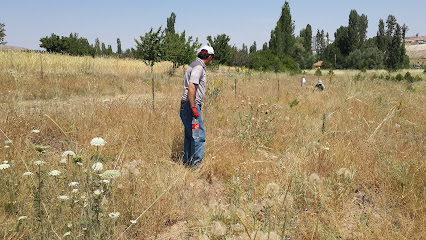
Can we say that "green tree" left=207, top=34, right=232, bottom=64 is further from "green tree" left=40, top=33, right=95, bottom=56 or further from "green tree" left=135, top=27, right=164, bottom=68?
"green tree" left=40, top=33, right=95, bottom=56

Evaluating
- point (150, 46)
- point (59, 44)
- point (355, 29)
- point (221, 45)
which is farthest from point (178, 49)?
point (355, 29)

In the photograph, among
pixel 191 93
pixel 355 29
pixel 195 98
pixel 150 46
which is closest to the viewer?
pixel 191 93

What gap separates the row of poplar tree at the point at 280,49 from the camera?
23.6 meters

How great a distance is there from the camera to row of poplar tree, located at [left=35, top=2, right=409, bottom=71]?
23562 millimetres

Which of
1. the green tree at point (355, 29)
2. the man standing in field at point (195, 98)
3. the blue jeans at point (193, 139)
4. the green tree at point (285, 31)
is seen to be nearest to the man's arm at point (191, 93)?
the man standing in field at point (195, 98)

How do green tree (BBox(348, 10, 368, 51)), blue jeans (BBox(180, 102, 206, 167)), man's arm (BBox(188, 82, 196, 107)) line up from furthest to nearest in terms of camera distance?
1. green tree (BBox(348, 10, 368, 51))
2. blue jeans (BBox(180, 102, 206, 167))
3. man's arm (BBox(188, 82, 196, 107))

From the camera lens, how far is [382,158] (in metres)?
3.63

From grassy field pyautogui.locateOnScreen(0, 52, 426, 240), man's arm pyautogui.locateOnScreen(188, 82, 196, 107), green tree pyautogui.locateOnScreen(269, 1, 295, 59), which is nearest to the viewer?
grassy field pyautogui.locateOnScreen(0, 52, 426, 240)

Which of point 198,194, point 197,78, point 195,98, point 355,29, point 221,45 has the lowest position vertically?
point 198,194

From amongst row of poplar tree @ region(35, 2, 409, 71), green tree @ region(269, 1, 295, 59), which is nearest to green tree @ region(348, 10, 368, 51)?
row of poplar tree @ region(35, 2, 409, 71)

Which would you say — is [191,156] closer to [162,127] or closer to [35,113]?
[162,127]

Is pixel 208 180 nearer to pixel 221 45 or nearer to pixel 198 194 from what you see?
pixel 198 194

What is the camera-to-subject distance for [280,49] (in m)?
45.3

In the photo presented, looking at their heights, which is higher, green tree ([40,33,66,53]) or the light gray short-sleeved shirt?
green tree ([40,33,66,53])
